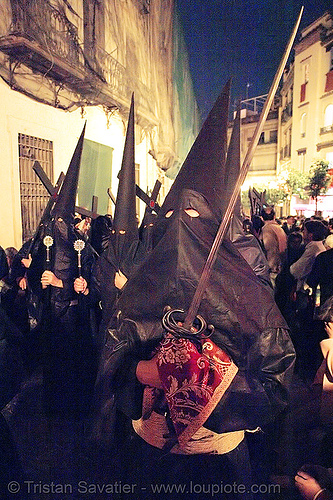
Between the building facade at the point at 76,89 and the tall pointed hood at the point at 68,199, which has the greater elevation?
the building facade at the point at 76,89

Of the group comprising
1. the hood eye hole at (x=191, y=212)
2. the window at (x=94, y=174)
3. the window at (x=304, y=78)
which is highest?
the window at (x=304, y=78)

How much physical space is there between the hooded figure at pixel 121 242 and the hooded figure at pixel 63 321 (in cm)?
30

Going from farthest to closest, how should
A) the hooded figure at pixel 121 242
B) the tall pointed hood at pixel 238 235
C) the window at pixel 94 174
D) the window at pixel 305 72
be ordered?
the window at pixel 305 72, the window at pixel 94 174, the tall pointed hood at pixel 238 235, the hooded figure at pixel 121 242

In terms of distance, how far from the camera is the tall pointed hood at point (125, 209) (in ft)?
11.0

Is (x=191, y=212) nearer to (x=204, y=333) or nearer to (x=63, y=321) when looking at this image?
(x=204, y=333)

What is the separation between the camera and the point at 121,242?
3.38 metres

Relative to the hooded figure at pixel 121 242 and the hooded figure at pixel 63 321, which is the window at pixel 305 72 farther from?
the hooded figure at pixel 63 321

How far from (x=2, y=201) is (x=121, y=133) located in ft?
21.0

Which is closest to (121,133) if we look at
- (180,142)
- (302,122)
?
(180,142)

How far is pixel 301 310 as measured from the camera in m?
4.82

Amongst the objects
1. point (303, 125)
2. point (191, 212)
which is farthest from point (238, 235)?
point (303, 125)

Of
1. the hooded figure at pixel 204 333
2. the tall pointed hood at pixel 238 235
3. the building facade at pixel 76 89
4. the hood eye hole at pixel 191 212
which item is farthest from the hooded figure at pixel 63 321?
the building facade at pixel 76 89

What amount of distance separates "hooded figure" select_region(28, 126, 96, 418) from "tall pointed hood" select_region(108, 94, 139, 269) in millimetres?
476

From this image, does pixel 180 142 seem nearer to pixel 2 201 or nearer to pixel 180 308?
pixel 2 201
